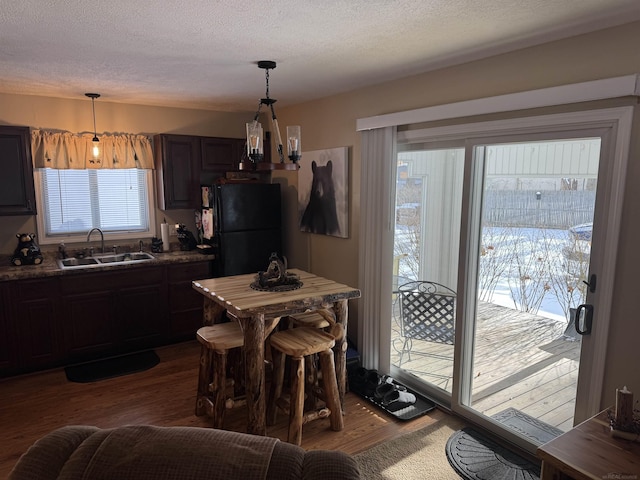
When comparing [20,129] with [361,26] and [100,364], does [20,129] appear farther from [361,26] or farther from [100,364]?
[361,26]

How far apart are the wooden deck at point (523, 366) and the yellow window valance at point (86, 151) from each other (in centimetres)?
348

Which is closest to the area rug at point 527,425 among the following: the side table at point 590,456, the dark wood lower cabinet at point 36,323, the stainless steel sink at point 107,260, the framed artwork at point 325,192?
the side table at point 590,456

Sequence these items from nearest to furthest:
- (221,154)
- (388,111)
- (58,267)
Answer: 1. (388,111)
2. (58,267)
3. (221,154)

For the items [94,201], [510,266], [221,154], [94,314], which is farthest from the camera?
[221,154]

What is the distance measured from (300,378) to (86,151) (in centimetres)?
308

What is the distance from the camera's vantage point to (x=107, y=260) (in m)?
4.23

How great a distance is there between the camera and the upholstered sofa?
110 cm

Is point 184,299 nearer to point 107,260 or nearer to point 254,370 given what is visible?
point 107,260

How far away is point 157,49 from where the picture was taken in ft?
8.31

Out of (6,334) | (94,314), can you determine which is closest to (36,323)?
(6,334)

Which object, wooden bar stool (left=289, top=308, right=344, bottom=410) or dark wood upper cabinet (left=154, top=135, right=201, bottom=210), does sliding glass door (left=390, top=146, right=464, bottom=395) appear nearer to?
wooden bar stool (left=289, top=308, right=344, bottom=410)

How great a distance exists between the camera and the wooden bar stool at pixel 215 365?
2762mm

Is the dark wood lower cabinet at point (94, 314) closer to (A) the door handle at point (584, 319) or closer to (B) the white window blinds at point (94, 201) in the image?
(B) the white window blinds at point (94, 201)

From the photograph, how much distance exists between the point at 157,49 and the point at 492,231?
93.6 inches
